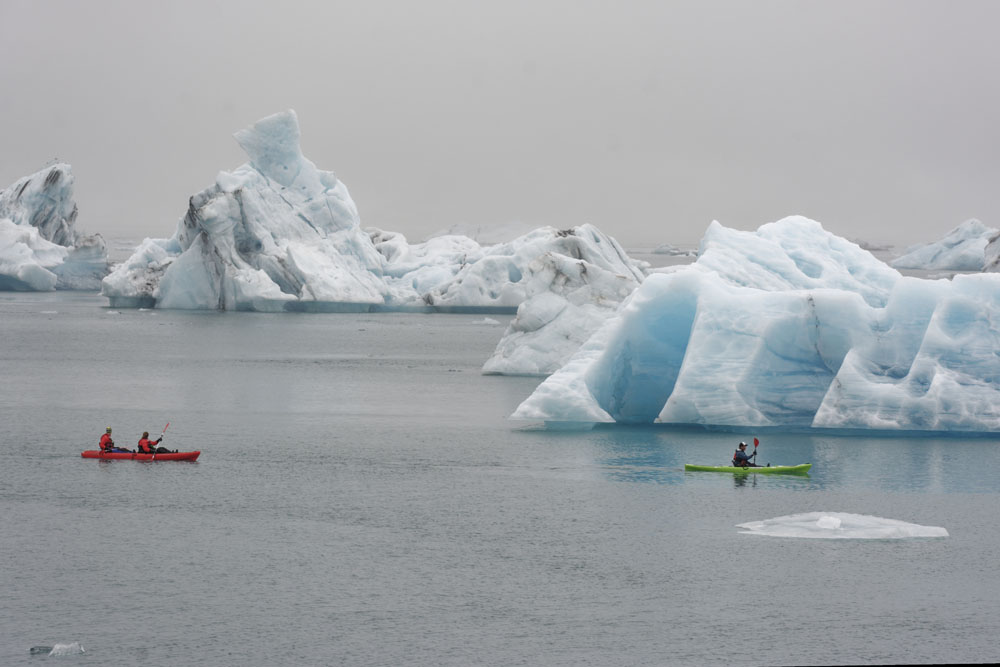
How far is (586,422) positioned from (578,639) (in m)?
13.3

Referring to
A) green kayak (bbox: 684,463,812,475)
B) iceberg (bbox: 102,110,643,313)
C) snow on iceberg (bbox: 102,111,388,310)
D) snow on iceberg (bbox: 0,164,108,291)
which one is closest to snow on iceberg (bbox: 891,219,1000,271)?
iceberg (bbox: 102,110,643,313)

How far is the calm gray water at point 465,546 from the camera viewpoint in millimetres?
12867

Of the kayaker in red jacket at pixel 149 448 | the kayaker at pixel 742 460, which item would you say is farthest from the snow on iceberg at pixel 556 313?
the kayaker in red jacket at pixel 149 448

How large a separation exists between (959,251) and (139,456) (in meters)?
85.7

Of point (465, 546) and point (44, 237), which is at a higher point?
point (44, 237)

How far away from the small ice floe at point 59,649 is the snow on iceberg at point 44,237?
6501 centimetres

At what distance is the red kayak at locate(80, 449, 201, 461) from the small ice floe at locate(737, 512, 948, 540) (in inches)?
429

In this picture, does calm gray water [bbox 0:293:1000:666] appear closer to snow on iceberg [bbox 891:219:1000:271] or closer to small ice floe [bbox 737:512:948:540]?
small ice floe [bbox 737:512:948:540]

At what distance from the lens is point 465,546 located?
16641 millimetres

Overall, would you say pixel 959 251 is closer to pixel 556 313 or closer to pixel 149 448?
pixel 556 313

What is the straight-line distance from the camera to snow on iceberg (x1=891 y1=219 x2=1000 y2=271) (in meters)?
95.9

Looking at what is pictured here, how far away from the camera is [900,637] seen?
13086 mm

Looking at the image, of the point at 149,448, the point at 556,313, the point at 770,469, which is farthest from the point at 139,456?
the point at 556,313

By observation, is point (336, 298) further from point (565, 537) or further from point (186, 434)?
point (565, 537)
